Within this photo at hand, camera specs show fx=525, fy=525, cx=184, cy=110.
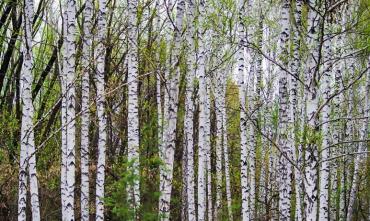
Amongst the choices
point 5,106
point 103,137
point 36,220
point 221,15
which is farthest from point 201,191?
point 5,106

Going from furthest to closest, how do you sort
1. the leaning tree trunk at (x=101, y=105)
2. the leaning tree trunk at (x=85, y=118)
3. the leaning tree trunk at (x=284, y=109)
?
the leaning tree trunk at (x=85, y=118) < the leaning tree trunk at (x=101, y=105) < the leaning tree trunk at (x=284, y=109)

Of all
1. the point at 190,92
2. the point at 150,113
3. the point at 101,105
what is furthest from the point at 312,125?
the point at 150,113

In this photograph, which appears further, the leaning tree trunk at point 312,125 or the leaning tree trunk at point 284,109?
the leaning tree trunk at point 284,109

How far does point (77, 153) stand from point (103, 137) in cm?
531

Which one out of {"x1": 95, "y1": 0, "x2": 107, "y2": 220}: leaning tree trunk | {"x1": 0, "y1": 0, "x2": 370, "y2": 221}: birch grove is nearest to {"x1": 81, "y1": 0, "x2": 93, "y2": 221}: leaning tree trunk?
{"x1": 0, "y1": 0, "x2": 370, "y2": 221}: birch grove

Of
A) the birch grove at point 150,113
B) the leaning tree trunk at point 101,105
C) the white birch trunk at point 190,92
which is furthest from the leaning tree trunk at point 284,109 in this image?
the leaning tree trunk at point 101,105

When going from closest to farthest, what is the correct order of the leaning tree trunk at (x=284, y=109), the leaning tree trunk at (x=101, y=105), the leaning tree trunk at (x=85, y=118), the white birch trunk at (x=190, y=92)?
the leaning tree trunk at (x=284, y=109) → the leaning tree trunk at (x=101, y=105) → the leaning tree trunk at (x=85, y=118) → the white birch trunk at (x=190, y=92)

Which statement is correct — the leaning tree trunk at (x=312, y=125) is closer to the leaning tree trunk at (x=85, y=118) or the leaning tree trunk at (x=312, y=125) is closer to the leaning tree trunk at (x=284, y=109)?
the leaning tree trunk at (x=284, y=109)

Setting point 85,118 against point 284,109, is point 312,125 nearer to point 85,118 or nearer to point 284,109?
point 284,109

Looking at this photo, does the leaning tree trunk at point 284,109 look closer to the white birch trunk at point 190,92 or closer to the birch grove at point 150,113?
the birch grove at point 150,113

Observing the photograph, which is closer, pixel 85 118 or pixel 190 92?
pixel 190 92

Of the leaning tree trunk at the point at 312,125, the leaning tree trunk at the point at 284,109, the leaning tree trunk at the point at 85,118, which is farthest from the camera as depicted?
the leaning tree trunk at the point at 85,118

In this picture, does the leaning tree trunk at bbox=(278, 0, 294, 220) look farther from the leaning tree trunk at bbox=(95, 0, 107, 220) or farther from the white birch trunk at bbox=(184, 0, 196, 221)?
the leaning tree trunk at bbox=(95, 0, 107, 220)

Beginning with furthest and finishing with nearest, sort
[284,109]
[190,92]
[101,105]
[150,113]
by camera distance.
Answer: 1. [150,113]
2. [190,92]
3. [284,109]
4. [101,105]
